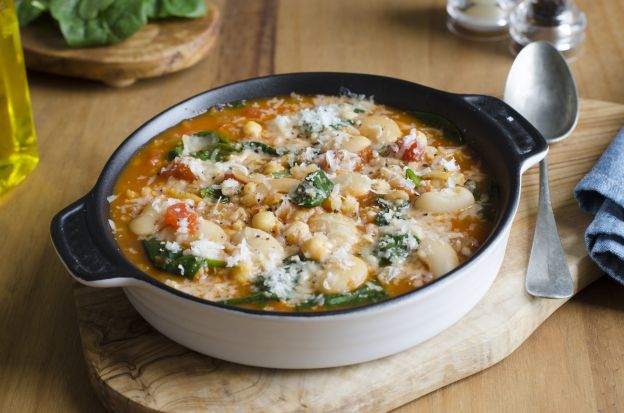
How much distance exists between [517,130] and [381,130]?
498 mm

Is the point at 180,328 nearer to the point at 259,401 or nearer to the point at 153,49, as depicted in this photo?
the point at 259,401

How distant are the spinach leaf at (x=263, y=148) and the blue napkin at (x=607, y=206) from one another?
3.58 feet

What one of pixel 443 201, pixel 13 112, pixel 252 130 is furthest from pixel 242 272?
pixel 13 112

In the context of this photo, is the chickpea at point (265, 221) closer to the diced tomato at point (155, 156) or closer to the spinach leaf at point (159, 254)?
the spinach leaf at point (159, 254)

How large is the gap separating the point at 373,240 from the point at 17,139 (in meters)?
1.77

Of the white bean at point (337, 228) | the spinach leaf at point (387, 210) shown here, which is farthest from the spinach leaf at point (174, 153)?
the spinach leaf at point (387, 210)

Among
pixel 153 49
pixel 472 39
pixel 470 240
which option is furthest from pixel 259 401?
pixel 472 39

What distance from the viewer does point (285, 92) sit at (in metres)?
3.59

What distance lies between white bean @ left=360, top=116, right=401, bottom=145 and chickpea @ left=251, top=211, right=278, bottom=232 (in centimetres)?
63

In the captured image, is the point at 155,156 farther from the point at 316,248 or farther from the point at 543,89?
the point at 543,89

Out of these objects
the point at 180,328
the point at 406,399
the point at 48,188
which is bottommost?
the point at 48,188

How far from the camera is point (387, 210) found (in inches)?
115

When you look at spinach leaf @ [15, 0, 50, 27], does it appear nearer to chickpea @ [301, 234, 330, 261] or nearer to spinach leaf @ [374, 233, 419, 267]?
chickpea @ [301, 234, 330, 261]

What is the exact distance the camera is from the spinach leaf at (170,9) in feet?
14.7
